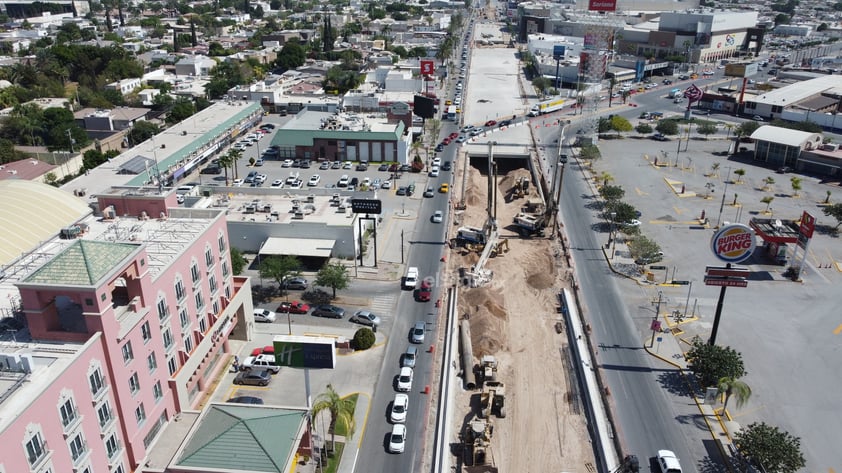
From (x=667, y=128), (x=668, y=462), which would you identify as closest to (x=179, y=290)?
(x=668, y=462)

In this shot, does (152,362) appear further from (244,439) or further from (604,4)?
(604,4)

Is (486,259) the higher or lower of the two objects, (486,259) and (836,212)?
the lower

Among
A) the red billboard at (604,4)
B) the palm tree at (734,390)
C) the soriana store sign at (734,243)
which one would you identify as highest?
the red billboard at (604,4)

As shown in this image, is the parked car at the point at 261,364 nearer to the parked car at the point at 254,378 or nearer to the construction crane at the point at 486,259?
the parked car at the point at 254,378

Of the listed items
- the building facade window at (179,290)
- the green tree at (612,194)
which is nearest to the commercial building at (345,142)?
the green tree at (612,194)

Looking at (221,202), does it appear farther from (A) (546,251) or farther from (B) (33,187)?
(A) (546,251)

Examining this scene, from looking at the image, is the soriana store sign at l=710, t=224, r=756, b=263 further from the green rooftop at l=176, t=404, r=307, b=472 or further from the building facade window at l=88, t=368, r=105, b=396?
→ the building facade window at l=88, t=368, r=105, b=396
